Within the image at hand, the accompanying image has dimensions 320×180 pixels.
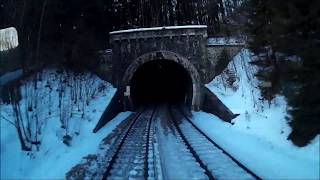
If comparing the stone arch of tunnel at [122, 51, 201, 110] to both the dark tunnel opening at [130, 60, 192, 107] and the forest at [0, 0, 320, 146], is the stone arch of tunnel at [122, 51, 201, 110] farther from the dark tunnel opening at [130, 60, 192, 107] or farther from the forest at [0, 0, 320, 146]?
the forest at [0, 0, 320, 146]

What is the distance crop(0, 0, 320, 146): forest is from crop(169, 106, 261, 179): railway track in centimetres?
191

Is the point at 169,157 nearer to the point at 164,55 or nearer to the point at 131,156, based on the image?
the point at 131,156

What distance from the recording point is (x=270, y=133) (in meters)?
14.7

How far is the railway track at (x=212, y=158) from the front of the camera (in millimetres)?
11293

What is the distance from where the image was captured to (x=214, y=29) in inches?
1490

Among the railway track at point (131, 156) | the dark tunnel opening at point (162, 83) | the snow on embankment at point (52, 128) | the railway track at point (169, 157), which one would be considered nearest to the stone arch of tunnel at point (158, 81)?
the dark tunnel opening at point (162, 83)

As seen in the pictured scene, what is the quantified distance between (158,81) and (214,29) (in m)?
12.2

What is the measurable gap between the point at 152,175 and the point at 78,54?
1808cm

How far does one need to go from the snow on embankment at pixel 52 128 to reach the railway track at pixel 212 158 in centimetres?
357

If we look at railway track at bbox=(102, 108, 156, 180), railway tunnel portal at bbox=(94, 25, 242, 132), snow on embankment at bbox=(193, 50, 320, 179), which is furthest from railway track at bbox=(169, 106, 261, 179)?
railway tunnel portal at bbox=(94, 25, 242, 132)

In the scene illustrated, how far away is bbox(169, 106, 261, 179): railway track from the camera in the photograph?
445 inches

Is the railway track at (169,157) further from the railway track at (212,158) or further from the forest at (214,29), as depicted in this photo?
the forest at (214,29)

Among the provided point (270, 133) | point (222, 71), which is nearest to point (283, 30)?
point (270, 133)

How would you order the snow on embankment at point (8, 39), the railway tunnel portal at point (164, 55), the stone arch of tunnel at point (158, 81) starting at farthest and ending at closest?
1. the stone arch of tunnel at point (158, 81)
2. the railway tunnel portal at point (164, 55)
3. the snow on embankment at point (8, 39)
